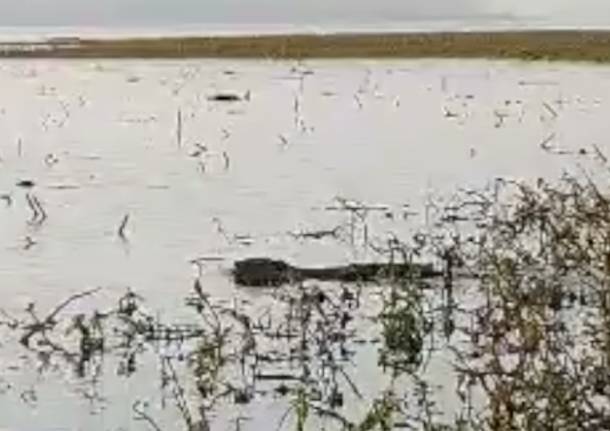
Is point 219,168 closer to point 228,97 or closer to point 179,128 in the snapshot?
point 179,128

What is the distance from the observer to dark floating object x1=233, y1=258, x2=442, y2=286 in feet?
42.2

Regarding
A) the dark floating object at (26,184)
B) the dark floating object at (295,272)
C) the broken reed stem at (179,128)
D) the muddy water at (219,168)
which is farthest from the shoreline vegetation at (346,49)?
the dark floating object at (295,272)

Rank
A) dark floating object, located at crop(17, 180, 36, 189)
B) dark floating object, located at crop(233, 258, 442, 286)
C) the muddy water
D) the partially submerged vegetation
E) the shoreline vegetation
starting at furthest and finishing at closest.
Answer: the shoreline vegetation
dark floating object, located at crop(17, 180, 36, 189)
the muddy water
dark floating object, located at crop(233, 258, 442, 286)
the partially submerged vegetation

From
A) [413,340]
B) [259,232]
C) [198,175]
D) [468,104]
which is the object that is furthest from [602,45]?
[413,340]

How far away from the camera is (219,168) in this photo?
23.6 m

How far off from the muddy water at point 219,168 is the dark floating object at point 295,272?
20cm

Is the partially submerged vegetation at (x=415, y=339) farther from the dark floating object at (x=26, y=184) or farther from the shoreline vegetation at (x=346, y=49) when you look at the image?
the shoreline vegetation at (x=346, y=49)

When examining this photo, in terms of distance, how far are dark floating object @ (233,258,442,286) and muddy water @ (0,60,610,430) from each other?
197 mm

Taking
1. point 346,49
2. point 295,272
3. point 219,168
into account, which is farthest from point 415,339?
point 346,49

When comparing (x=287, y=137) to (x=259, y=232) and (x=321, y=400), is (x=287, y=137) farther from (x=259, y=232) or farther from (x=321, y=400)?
(x=321, y=400)

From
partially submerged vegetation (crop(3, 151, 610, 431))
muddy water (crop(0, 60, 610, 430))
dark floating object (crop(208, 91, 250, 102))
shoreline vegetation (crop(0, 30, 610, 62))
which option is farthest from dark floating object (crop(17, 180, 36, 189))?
shoreline vegetation (crop(0, 30, 610, 62))

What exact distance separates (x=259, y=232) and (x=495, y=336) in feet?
30.2

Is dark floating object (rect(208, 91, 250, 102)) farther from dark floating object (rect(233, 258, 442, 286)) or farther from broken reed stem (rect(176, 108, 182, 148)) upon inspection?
dark floating object (rect(233, 258, 442, 286))

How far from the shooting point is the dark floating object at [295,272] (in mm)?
12875
